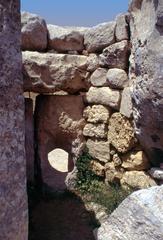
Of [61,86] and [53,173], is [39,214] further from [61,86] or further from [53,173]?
[61,86]

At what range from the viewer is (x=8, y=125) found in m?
3.59

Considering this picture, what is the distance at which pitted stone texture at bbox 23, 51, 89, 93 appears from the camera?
6148mm

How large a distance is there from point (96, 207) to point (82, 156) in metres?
0.96

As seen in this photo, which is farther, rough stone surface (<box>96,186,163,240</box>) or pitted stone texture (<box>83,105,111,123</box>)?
pitted stone texture (<box>83,105,111,123</box>)

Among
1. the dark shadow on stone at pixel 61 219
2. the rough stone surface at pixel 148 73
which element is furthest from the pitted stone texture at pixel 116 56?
the dark shadow on stone at pixel 61 219

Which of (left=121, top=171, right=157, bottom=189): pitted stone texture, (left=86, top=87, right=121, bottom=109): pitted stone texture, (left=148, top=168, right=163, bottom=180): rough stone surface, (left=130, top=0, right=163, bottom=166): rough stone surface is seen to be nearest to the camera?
(left=130, top=0, right=163, bottom=166): rough stone surface

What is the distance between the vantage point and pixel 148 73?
5320mm

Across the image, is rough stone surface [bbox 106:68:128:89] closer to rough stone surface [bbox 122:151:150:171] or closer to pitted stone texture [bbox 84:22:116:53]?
pitted stone texture [bbox 84:22:116:53]

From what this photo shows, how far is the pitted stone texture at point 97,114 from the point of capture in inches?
249

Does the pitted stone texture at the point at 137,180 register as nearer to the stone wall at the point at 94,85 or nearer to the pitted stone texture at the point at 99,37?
the stone wall at the point at 94,85

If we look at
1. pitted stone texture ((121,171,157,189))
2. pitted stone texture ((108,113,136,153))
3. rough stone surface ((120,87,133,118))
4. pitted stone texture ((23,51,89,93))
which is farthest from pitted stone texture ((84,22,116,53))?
pitted stone texture ((121,171,157,189))

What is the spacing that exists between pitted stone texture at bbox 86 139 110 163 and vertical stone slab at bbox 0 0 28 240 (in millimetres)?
2753

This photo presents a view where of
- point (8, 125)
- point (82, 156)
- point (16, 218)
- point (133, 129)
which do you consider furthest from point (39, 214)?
point (8, 125)

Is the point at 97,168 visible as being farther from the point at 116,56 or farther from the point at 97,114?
the point at 116,56
